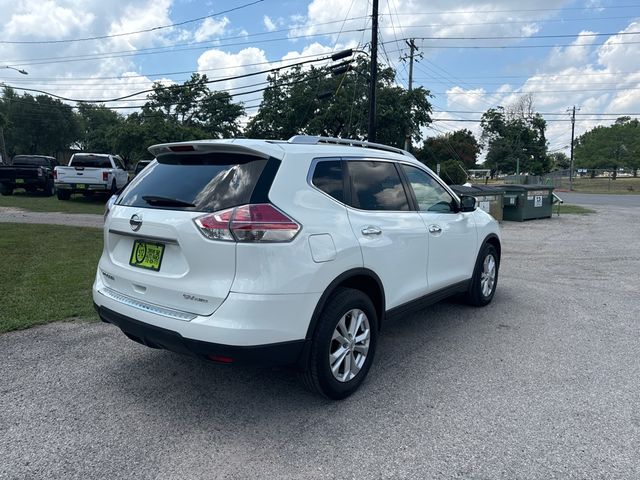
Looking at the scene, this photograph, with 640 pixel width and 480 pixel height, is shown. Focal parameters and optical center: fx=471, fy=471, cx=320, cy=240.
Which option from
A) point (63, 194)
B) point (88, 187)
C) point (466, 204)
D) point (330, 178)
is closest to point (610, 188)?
point (88, 187)

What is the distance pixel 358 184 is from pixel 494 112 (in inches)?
3317

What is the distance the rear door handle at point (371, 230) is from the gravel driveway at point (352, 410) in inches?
46.0

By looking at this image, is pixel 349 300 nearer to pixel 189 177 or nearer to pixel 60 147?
pixel 189 177

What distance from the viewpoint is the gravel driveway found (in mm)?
2633

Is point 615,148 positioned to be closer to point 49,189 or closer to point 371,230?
point 49,189

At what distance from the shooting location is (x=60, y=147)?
65750mm

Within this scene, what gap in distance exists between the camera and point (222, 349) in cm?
274

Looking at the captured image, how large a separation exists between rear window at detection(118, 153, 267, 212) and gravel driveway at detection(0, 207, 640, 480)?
140cm

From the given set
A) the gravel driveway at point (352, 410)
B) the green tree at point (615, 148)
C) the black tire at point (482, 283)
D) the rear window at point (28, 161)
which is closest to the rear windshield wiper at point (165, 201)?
the gravel driveway at point (352, 410)

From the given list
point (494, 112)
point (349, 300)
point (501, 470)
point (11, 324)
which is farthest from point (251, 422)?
point (494, 112)

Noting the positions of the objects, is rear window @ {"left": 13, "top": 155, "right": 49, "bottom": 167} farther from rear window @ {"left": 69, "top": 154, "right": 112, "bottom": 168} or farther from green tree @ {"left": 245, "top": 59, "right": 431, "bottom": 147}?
green tree @ {"left": 245, "top": 59, "right": 431, "bottom": 147}

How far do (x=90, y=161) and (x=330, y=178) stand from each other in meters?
18.1

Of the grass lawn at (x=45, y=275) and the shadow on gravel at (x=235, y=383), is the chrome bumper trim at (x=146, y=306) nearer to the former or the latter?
the shadow on gravel at (x=235, y=383)

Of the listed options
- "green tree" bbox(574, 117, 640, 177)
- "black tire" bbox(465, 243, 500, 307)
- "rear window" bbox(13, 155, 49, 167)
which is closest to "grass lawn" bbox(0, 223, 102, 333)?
"black tire" bbox(465, 243, 500, 307)
